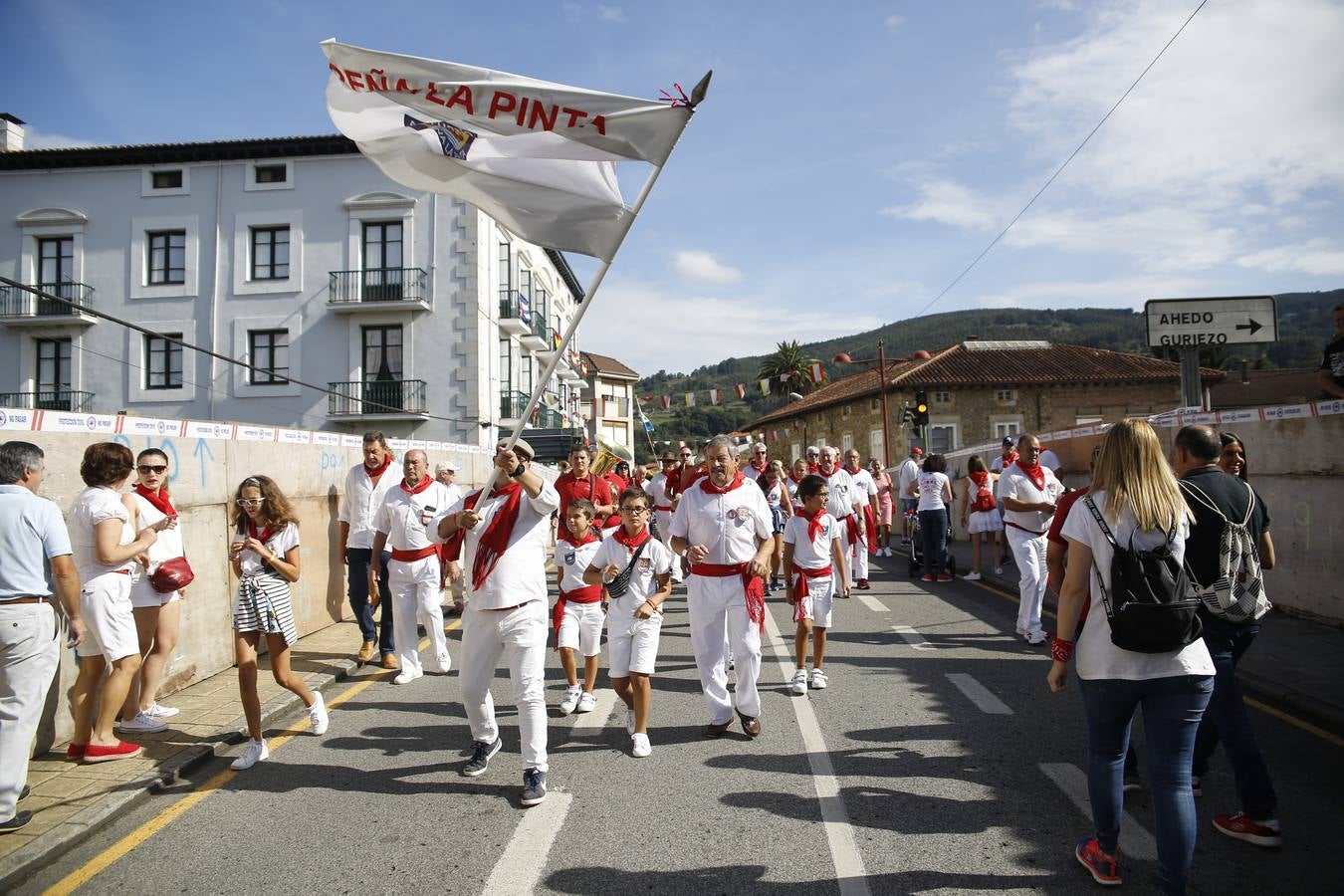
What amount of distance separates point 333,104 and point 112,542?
295cm

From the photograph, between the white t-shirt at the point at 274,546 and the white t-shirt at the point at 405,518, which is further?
the white t-shirt at the point at 405,518

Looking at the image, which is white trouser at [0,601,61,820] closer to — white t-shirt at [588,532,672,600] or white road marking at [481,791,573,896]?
white road marking at [481,791,573,896]

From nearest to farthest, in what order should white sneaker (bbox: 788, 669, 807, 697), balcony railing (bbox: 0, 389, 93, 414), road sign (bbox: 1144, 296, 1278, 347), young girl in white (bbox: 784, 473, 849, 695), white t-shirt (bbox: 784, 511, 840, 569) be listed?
white sneaker (bbox: 788, 669, 807, 697), young girl in white (bbox: 784, 473, 849, 695), white t-shirt (bbox: 784, 511, 840, 569), road sign (bbox: 1144, 296, 1278, 347), balcony railing (bbox: 0, 389, 93, 414)

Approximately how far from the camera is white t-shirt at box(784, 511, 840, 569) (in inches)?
260

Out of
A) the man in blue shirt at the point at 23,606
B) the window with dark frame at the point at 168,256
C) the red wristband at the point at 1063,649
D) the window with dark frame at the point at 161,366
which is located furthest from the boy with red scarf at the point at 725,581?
the window with dark frame at the point at 168,256

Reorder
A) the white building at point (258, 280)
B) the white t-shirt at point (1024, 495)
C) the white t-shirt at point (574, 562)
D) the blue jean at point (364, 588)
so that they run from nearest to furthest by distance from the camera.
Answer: the white t-shirt at point (574, 562), the blue jean at point (364, 588), the white t-shirt at point (1024, 495), the white building at point (258, 280)

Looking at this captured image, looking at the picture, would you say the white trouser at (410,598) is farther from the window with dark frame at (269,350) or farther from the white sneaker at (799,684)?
the window with dark frame at (269,350)

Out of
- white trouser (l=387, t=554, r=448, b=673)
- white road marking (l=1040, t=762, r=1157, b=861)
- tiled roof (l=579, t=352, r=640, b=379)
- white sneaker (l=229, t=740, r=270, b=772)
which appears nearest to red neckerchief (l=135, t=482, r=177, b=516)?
white sneaker (l=229, t=740, r=270, b=772)

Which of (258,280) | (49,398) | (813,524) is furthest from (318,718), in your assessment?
(49,398)

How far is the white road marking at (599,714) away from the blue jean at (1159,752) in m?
3.40

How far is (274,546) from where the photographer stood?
5188mm

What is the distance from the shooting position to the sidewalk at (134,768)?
385 cm

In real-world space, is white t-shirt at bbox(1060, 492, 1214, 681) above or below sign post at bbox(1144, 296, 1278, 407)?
→ below

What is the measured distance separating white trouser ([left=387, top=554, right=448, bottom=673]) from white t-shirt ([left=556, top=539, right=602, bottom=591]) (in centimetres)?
170
